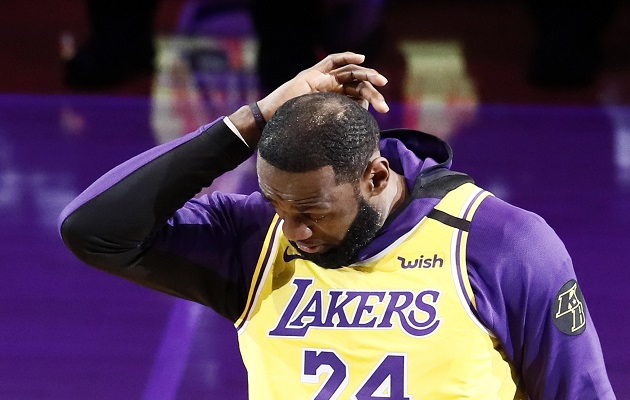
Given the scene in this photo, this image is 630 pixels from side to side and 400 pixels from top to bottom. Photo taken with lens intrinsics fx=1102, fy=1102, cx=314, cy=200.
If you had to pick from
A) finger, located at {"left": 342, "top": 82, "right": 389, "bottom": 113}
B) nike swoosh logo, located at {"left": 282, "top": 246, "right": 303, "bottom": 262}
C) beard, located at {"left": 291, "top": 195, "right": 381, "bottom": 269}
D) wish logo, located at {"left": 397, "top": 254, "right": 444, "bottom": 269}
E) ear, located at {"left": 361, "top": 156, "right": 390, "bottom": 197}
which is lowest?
nike swoosh logo, located at {"left": 282, "top": 246, "right": 303, "bottom": 262}

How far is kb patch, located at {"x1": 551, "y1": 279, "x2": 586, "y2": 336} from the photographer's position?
1905 millimetres

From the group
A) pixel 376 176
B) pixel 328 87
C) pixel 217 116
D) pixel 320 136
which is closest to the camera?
pixel 320 136

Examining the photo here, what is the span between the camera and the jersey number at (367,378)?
1924 mm

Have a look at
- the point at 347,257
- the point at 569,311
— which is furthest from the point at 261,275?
the point at 569,311

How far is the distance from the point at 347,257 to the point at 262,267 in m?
0.19

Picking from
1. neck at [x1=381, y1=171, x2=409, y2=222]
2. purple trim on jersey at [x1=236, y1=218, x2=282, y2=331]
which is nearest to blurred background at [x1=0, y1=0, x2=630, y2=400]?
purple trim on jersey at [x1=236, y1=218, x2=282, y2=331]

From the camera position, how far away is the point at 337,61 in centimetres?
205

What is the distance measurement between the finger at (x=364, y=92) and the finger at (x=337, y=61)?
4 centimetres

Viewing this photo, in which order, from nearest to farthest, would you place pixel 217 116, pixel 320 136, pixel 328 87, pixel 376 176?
pixel 320 136 → pixel 376 176 → pixel 328 87 → pixel 217 116

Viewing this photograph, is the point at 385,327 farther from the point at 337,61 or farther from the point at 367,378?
the point at 337,61

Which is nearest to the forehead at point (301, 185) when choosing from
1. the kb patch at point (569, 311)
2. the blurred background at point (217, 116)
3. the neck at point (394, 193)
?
the neck at point (394, 193)

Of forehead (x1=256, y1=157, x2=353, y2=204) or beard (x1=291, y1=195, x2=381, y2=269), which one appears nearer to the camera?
forehead (x1=256, y1=157, x2=353, y2=204)

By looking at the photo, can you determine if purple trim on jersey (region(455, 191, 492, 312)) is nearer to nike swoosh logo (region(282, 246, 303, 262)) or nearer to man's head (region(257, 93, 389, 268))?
man's head (region(257, 93, 389, 268))

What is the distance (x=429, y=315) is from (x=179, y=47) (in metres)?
5.26
